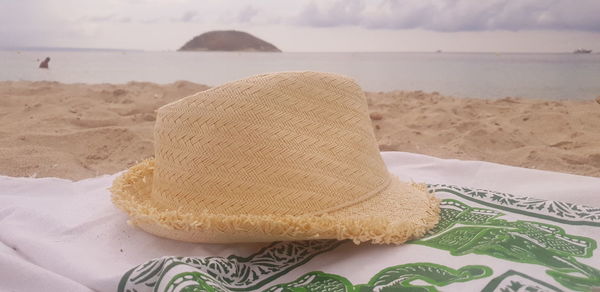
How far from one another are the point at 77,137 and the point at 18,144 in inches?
13.3

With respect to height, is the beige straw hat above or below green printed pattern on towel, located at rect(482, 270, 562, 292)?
above

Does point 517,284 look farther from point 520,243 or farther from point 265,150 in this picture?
point 265,150

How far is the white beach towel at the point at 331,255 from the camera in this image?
41.5 inches

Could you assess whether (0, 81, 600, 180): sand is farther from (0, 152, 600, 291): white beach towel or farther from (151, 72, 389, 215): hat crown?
(151, 72, 389, 215): hat crown

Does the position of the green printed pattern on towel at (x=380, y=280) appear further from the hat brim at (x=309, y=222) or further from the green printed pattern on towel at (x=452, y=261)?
the hat brim at (x=309, y=222)

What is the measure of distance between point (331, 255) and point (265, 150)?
0.36 metres

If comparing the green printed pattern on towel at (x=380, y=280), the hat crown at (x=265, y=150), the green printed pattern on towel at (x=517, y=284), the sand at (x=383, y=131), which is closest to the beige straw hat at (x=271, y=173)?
the hat crown at (x=265, y=150)

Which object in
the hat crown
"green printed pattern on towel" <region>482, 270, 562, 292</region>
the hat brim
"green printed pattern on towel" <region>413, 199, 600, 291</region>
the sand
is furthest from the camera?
the sand

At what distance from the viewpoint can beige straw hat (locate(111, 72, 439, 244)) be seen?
1.24 metres

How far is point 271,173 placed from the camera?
1308mm

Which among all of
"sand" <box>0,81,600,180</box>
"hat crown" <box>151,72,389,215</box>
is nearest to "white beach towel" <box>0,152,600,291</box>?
"hat crown" <box>151,72,389,215</box>

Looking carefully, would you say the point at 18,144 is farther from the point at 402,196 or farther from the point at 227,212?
the point at 402,196

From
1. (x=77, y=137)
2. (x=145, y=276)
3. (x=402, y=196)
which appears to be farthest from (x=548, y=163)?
(x=77, y=137)

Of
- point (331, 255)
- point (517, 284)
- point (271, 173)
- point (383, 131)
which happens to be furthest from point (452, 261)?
point (383, 131)
